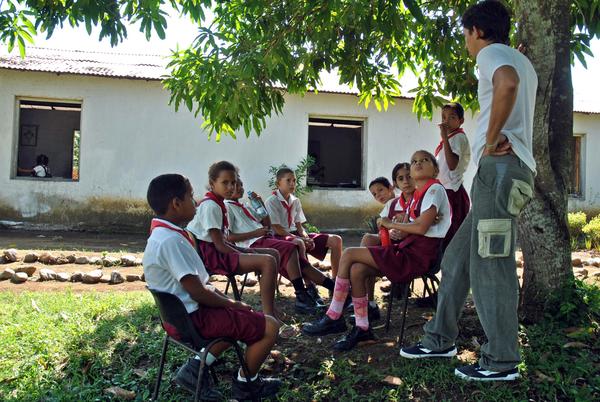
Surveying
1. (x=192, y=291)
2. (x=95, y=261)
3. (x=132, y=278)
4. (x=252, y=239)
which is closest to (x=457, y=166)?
(x=252, y=239)

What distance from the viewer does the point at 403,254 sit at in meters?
3.53

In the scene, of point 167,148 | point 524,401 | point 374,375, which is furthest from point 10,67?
point 524,401

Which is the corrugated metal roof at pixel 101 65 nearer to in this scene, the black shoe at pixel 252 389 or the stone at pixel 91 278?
the stone at pixel 91 278

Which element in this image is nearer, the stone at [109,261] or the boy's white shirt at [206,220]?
the boy's white shirt at [206,220]

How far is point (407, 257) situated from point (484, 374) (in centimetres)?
95

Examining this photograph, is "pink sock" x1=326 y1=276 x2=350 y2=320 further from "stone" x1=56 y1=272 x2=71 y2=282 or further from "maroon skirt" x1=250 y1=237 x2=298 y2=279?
"stone" x1=56 y1=272 x2=71 y2=282

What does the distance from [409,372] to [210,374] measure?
3.79 ft

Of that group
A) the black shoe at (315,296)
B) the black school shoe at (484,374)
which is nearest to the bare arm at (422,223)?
the black school shoe at (484,374)

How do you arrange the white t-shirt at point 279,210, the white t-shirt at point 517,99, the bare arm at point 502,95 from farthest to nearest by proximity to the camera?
the white t-shirt at point 279,210
the white t-shirt at point 517,99
the bare arm at point 502,95

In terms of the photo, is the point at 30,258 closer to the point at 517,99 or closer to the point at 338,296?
the point at 338,296

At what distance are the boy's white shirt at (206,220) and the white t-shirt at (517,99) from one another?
206cm

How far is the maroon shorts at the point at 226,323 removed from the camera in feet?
8.79

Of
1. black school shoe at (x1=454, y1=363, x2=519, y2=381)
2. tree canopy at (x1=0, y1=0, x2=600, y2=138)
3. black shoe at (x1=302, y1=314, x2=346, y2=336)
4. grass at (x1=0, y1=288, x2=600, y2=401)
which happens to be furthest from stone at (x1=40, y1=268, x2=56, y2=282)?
black school shoe at (x1=454, y1=363, x2=519, y2=381)

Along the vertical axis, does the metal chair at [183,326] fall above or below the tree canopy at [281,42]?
below
